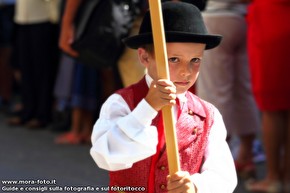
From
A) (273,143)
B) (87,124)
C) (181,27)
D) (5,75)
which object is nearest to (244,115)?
(273,143)

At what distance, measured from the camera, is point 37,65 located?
6.75 m

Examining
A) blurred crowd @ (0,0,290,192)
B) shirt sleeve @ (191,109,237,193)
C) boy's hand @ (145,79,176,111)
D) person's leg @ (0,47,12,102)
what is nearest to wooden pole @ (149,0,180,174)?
→ boy's hand @ (145,79,176,111)

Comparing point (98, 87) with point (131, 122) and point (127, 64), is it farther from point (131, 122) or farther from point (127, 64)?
→ point (131, 122)

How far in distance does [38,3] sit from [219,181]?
418 cm

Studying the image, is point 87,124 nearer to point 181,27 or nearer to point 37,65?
point 37,65

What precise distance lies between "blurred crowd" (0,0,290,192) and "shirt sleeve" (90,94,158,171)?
91 centimetres

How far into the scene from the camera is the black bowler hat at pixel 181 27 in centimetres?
252

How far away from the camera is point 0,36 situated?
7430mm

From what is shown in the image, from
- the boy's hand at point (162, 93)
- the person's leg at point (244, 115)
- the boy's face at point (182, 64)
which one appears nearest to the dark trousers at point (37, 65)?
the person's leg at point (244, 115)

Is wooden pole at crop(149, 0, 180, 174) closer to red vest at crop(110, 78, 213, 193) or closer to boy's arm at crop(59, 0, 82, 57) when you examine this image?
red vest at crop(110, 78, 213, 193)

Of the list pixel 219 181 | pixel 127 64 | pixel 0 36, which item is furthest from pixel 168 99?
pixel 0 36

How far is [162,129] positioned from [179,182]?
0.95 feet

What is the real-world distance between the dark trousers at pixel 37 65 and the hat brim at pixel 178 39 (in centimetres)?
405

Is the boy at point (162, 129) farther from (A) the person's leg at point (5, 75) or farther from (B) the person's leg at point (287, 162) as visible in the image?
(A) the person's leg at point (5, 75)
